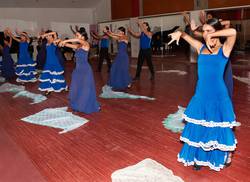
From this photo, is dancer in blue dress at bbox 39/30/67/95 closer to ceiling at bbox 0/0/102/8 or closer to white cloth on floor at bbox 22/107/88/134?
white cloth on floor at bbox 22/107/88/134

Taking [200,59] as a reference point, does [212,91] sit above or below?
below

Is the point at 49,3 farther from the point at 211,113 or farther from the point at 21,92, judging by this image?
the point at 211,113

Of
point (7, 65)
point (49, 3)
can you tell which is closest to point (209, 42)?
point (7, 65)

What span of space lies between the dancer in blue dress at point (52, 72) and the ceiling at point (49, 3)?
30.5ft

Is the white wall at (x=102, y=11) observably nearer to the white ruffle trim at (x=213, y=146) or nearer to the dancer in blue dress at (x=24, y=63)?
the dancer in blue dress at (x=24, y=63)

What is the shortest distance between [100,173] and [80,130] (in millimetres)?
1330

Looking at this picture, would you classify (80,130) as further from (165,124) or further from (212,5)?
(212,5)

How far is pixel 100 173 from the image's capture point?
287cm

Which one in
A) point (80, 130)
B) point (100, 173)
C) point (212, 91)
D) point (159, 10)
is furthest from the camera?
point (159, 10)

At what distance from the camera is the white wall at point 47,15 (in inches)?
574

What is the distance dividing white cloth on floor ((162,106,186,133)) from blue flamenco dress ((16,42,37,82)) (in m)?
4.88

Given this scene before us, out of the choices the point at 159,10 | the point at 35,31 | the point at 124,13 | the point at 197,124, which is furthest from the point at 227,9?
the point at 35,31

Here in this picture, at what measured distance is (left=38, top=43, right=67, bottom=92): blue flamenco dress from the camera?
627 cm

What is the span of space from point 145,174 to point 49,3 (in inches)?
553
